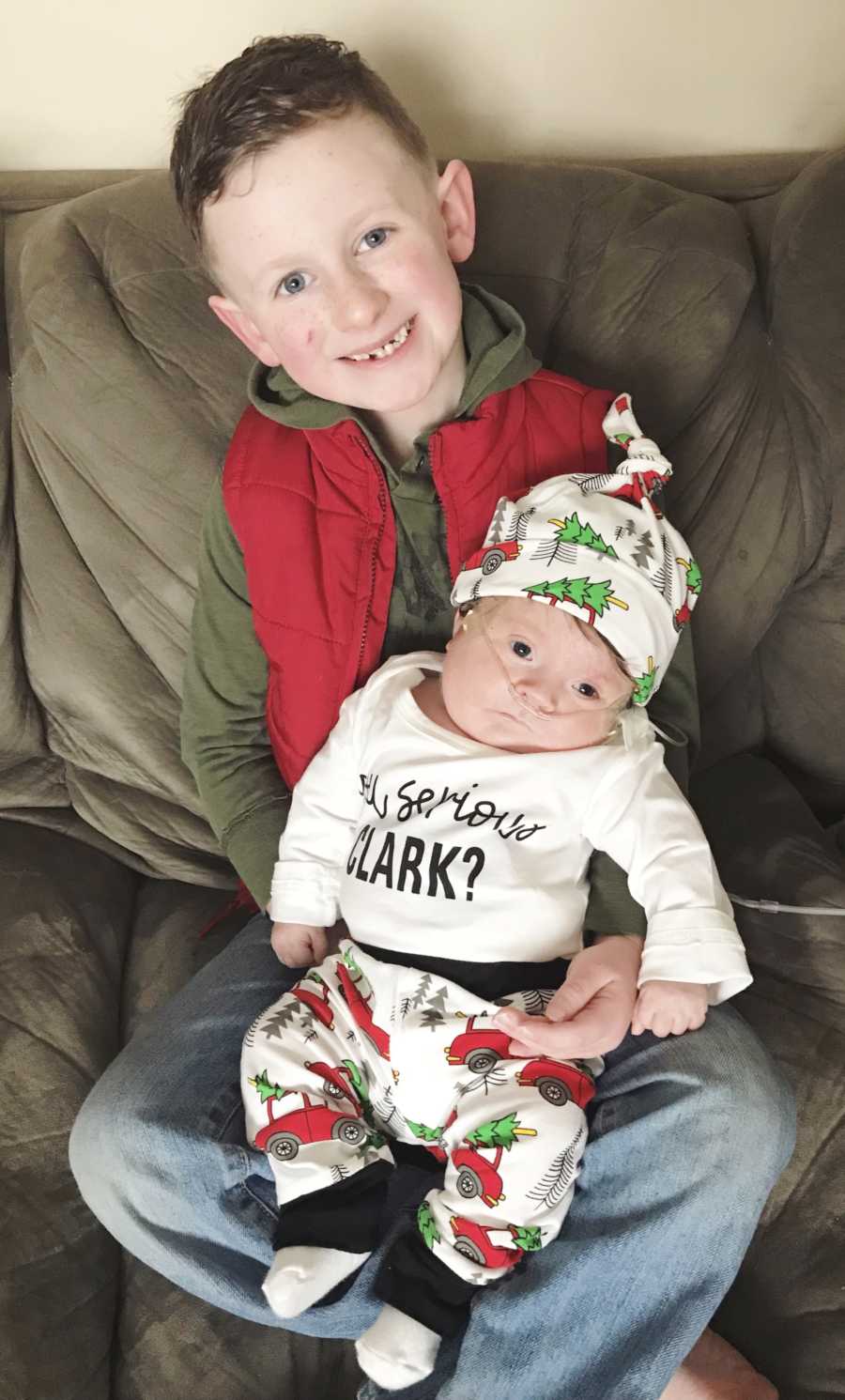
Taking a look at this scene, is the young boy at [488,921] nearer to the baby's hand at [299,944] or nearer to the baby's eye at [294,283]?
the baby's hand at [299,944]

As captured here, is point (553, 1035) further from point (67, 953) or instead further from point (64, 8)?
point (64, 8)

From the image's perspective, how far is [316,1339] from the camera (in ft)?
3.96

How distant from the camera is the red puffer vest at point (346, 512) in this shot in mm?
1295

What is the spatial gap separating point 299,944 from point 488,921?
268 mm

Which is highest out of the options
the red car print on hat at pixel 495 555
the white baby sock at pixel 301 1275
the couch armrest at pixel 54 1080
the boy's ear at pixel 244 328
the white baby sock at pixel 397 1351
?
the boy's ear at pixel 244 328

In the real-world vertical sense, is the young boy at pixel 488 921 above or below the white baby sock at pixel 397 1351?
above

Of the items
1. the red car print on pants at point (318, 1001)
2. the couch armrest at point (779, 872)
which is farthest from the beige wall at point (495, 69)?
the red car print on pants at point (318, 1001)

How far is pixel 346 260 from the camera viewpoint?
1135mm

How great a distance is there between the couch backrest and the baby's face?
1.32 feet

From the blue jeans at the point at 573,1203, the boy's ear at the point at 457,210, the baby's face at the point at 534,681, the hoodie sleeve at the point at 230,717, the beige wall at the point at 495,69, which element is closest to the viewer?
the blue jeans at the point at 573,1203

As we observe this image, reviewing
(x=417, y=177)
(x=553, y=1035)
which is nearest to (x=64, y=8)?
(x=417, y=177)

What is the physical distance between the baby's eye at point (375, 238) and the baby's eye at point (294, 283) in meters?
0.07

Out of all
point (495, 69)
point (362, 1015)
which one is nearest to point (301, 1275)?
point (362, 1015)

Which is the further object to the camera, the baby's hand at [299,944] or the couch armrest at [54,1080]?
the baby's hand at [299,944]
